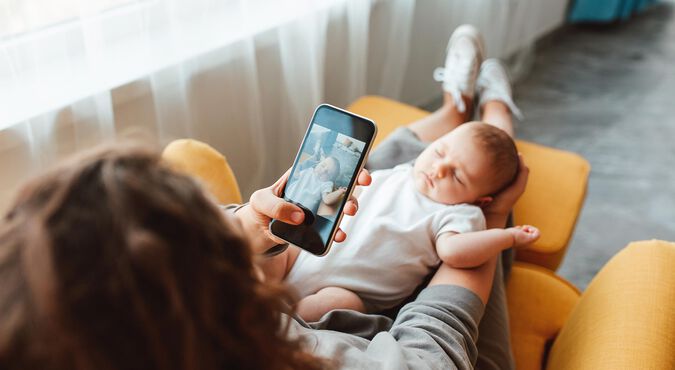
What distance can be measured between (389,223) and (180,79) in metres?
0.60

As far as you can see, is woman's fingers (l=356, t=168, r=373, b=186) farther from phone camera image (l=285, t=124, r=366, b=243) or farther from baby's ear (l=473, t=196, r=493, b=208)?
baby's ear (l=473, t=196, r=493, b=208)

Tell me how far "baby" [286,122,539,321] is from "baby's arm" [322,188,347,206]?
0.20 metres

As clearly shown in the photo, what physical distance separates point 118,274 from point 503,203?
0.96 metres

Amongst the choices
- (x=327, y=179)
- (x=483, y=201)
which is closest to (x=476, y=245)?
(x=483, y=201)

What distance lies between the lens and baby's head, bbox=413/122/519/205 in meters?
1.22

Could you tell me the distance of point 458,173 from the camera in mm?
1222

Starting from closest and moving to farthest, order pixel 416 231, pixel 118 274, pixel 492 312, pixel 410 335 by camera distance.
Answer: pixel 118 274 < pixel 410 335 < pixel 492 312 < pixel 416 231

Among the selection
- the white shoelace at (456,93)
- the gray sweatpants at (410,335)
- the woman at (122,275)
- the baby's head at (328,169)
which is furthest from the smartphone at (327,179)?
the white shoelace at (456,93)

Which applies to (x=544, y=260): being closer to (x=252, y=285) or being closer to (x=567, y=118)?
(x=252, y=285)

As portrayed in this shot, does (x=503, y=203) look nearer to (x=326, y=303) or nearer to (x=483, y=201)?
(x=483, y=201)

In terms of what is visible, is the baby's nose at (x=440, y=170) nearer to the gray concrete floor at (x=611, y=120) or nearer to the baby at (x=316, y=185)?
the baby at (x=316, y=185)

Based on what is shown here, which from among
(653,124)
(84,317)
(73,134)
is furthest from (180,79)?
(653,124)

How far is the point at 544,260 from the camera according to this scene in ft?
4.40

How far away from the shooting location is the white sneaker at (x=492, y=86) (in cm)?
164
